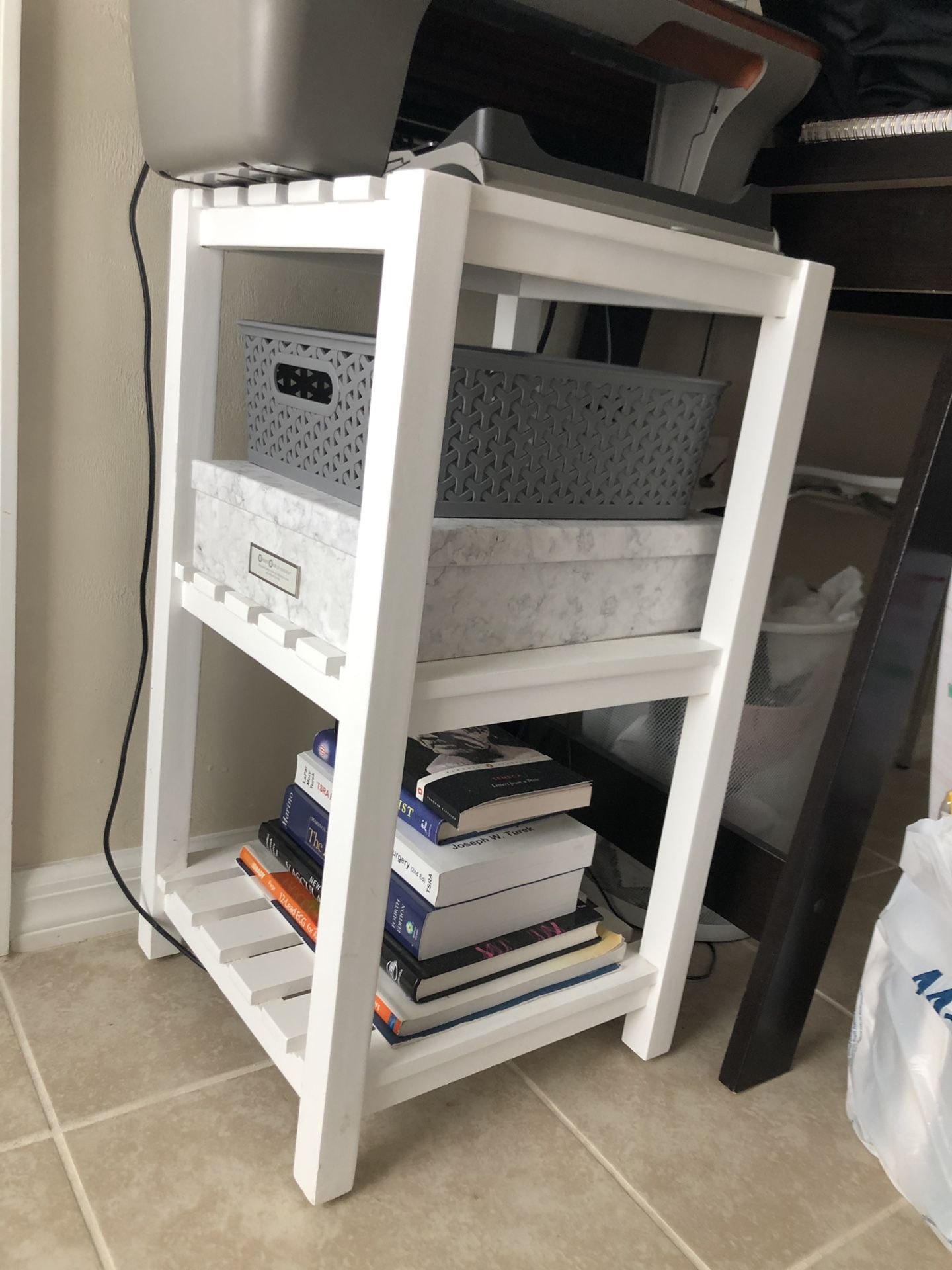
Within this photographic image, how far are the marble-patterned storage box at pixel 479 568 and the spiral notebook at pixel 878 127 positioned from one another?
34 cm

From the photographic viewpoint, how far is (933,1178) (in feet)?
2.69

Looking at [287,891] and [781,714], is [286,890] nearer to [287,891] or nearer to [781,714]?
[287,891]

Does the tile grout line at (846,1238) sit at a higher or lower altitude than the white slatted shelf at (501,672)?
lower

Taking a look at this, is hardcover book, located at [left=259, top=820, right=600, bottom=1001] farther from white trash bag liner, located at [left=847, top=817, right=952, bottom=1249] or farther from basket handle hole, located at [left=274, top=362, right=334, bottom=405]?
basket handle hole, located at [left=274, top=362, right=334, bottom=405]

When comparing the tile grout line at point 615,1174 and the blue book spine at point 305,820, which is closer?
the tile grout line at point 615,1174

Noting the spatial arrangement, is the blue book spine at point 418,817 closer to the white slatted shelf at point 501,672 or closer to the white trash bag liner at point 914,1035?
the white slatted shelf at point 501,672

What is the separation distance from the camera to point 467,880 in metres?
0.84

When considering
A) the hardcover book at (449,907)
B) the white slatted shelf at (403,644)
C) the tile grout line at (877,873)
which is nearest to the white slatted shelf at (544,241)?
the white slatted shelf at (403,644)

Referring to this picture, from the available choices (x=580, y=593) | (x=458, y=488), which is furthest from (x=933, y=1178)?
(x=458, y=488)

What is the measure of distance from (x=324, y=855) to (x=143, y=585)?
1.08ft

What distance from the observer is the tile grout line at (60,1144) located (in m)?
0.70

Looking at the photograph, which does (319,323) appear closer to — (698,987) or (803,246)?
(803,246)

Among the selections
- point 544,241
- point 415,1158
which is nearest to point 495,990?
point 415,1158

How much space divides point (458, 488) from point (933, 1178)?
2.26ft
